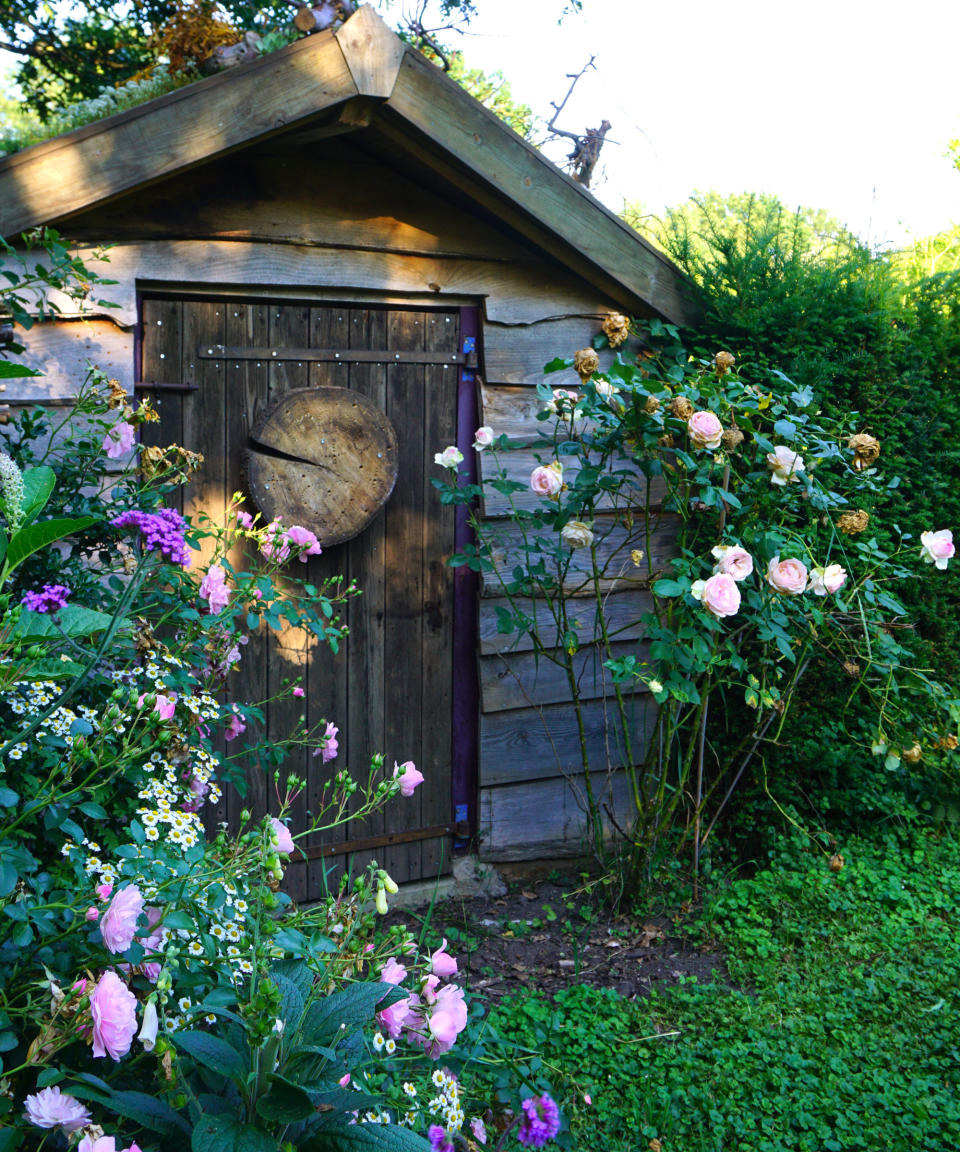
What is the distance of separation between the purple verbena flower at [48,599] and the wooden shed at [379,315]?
1125 millimetres

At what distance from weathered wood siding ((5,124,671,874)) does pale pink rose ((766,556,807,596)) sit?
1.90 feet

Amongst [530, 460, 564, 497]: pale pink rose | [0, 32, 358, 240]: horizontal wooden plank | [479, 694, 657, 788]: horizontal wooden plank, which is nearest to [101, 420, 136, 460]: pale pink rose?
[0, 32, 358, 240]: horizontal wooden plank

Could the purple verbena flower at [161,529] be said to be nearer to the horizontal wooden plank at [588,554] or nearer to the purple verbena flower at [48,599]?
the purple verbena flower at [48,599]

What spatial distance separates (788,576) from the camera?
2.84 meters

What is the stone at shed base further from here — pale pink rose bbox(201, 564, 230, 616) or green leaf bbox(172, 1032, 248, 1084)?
green leaf bbox(172, 1032, 248, 1084)

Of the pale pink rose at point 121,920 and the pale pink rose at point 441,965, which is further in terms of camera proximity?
the pale pink rose at point 441,965

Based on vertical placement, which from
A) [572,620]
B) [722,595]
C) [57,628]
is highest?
[57,628]

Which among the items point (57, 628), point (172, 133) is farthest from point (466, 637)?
point (57, 628)

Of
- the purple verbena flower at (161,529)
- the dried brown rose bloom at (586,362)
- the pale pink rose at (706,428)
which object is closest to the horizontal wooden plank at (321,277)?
the dried brown rose bloom at (586,362)

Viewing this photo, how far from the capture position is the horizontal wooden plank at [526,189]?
3.12 metres

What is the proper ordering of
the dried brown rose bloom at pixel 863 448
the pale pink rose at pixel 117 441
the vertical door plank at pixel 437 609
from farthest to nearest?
the vertical door plank at pixel 437 609, the dried brown rose bloom at pixel 863 448, the pale pink rose at pixel 117 441

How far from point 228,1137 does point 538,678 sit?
2812mm

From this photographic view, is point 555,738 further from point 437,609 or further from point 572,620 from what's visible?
point 437,609

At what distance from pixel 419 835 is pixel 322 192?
8.49ft
